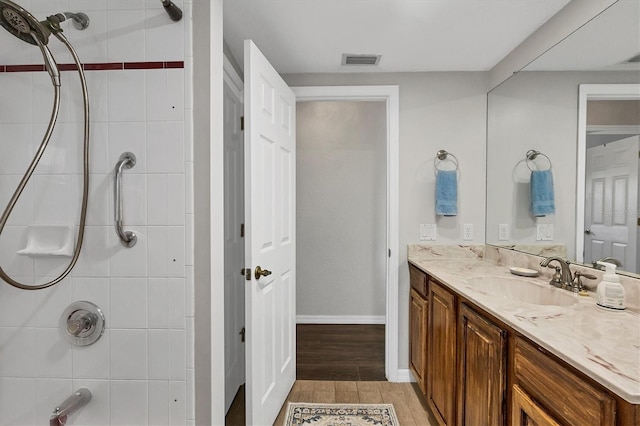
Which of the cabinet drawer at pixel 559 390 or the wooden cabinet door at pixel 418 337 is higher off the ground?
the cabinet drawer at pixel 559 390

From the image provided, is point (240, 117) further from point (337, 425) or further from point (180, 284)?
point (337, 425)

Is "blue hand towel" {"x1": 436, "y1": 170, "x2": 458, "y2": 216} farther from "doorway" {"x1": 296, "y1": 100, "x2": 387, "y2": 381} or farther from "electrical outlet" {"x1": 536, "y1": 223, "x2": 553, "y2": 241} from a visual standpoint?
"doorway" {"x1": 296, "y1": 100, "x2": 387, "y2": 381}

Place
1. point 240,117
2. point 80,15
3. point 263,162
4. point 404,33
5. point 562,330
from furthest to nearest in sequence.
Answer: point 240,117 → point 404,33 → point 263,162 → point 80,15 → point 562,330

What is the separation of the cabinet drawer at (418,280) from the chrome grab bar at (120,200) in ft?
5.48

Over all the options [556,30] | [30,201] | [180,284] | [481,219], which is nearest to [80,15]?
[30,201]

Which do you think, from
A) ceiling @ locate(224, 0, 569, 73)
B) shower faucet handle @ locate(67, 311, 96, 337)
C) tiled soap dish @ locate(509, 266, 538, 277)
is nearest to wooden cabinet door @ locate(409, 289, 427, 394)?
tiled soap dish @ locate(509, 266, 538, 277)

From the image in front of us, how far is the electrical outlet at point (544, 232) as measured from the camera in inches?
73.0

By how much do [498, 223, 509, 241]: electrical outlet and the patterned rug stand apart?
135 centimetres

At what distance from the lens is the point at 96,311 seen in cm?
131

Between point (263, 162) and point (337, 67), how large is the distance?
3.61 feet

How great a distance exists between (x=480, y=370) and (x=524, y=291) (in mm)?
613

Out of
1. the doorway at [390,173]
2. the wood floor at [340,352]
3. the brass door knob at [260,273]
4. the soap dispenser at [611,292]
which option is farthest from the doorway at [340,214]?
the soap dispenser at [611,292]

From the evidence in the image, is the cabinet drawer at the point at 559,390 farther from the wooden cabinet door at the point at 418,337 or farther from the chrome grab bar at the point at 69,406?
the chrome grab bar at the point at 69,406

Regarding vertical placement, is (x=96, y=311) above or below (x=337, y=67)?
below
